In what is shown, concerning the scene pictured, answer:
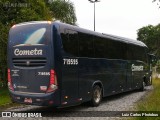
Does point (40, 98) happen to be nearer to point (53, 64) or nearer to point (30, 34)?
point (53, 64)

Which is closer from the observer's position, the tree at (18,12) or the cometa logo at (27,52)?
the cometa logo at (27,52)

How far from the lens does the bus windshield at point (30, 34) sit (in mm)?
11828

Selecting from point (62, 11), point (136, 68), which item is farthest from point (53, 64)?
point (62, 11)

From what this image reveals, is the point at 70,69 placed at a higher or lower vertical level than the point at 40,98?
higher

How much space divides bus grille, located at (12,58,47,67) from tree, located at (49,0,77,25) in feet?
74.2

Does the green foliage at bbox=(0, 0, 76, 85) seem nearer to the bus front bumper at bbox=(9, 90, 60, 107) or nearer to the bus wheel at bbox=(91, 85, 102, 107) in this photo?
the bus wheel at bbox=(91, 85, 102, 107)

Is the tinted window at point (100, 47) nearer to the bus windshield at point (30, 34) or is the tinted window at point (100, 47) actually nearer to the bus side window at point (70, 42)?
the bus side window at point (70, 42)

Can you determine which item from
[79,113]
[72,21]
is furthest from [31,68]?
[72,21]

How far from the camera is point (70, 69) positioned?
12312 mm

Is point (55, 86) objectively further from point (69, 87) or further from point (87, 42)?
point (87, 42)

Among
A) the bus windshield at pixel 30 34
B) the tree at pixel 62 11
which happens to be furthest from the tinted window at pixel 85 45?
the tree at pixel 62 11

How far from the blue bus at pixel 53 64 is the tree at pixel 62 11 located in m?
20.5

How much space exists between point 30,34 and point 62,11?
2358 centimetres

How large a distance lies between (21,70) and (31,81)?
2.17ft
